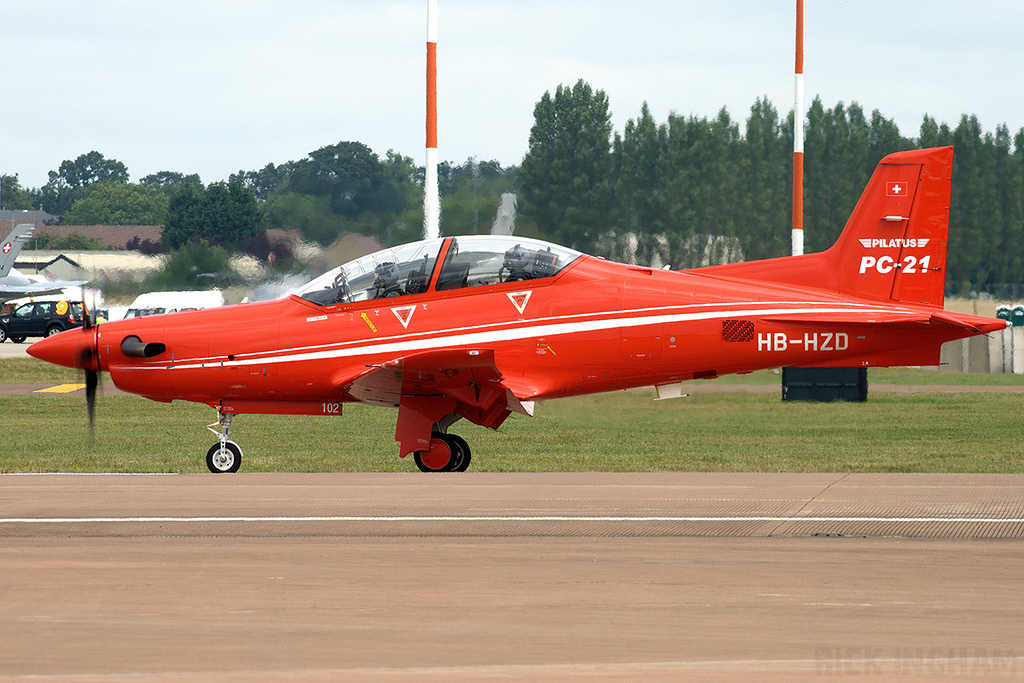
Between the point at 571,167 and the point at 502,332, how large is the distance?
17769 millimetres

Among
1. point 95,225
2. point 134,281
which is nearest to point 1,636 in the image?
point 134,281

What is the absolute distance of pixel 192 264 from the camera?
21.0 meters

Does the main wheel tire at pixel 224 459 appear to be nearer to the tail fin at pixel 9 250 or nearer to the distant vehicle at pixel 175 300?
the distant vehicle at pixel 175 300

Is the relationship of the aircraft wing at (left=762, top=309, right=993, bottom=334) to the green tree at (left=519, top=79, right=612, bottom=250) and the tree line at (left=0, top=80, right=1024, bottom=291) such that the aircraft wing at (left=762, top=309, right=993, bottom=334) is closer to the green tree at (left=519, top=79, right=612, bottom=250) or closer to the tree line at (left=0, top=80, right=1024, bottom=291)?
the tree line at (left=0, top=80, right=1024, bottom=291)

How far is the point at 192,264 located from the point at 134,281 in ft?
3.86

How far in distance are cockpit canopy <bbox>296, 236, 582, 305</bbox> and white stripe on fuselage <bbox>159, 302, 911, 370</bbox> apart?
0.50 metres

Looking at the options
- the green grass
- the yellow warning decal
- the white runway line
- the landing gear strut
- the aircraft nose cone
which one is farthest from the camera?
the yellow warning decal

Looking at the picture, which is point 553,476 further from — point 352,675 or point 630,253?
point 630,253

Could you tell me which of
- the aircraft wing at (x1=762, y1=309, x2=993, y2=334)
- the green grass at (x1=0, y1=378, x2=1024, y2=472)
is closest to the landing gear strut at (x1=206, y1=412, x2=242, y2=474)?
the green grass at (x1=0, y1=378, x2=1024, y2=472)

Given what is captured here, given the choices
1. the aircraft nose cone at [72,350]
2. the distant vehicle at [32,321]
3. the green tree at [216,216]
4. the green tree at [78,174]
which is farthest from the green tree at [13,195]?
the aircraft nose cone at [72,350]

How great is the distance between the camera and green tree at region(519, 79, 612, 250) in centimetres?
2636

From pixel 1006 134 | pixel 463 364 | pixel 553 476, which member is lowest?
pixel 553 476

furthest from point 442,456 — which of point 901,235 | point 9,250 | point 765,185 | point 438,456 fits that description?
point 9,250

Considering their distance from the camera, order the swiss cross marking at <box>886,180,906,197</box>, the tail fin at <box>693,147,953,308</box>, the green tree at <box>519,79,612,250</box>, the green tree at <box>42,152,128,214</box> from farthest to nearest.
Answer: the green tree at <box>42,152,128,214</box>
the green tree at <box>519,79,612,250</box>
the swiss cross marking at <box>886,180,906,197</box>
the tail fin at <box>693,147,953,308</box>
